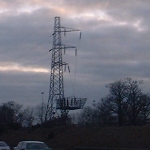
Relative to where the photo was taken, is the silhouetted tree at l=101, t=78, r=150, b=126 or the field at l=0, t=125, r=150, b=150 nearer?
the field at l=0, t=125, r=150, b=150

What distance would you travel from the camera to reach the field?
5179 cm

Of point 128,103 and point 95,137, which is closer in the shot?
Result: point 95,137

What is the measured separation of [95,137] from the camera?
5806 cm

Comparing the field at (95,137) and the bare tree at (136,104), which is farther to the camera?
the bare tree at (136,104)

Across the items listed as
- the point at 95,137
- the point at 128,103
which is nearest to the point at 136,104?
the point at 128,103

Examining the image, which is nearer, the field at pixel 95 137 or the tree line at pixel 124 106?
the field at pixel 95 137

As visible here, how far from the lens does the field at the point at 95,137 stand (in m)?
51.8

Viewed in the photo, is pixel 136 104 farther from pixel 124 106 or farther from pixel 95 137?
pixel 95 137

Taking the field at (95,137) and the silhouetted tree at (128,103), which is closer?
the field at (95,137)

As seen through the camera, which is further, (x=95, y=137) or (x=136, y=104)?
(x=136, y=104)

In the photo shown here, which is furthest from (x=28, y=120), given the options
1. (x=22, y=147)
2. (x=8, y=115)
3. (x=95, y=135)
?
(x=22, y=147)

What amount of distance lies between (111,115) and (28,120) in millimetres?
51593

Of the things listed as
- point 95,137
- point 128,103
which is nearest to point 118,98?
point 128,103

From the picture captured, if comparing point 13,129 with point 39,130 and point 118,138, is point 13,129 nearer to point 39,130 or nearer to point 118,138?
point 39,130
